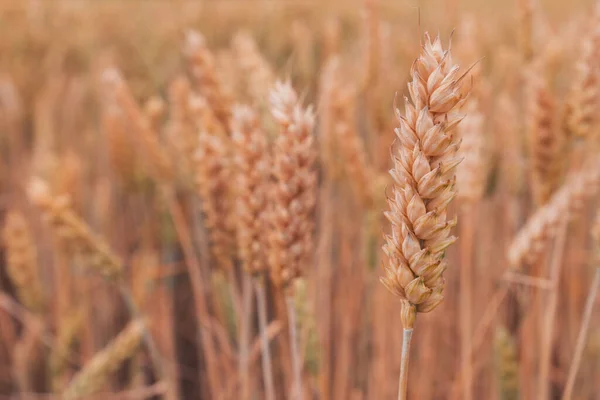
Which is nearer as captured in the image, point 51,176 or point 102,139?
point 51,176

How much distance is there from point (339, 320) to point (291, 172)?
0.84 metres

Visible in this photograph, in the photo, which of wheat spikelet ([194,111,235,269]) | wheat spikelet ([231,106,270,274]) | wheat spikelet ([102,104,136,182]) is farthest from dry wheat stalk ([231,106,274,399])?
wheat spikelet ([102,104,136,182])

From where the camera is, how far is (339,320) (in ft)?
4.65

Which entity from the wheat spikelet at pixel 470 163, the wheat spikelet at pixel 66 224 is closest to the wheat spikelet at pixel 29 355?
the wheat spikelet at pixel 66 224

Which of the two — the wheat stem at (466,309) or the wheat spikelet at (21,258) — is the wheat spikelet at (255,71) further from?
the wheat spikelet at (21,258)

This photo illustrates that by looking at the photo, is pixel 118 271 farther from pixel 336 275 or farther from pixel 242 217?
pixel 336 275

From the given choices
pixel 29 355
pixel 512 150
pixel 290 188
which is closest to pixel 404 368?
pixel 290 188

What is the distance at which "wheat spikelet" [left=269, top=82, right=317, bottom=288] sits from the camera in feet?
2.12

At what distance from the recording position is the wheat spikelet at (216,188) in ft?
2.74

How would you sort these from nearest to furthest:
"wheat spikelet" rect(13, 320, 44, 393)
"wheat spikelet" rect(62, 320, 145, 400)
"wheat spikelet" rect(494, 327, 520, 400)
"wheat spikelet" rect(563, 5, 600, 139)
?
"wheat spikelet" rect(563, 5, 600, 139) → "wheat spikelet" rect(494, 327, 520, 400) → "wheat spikelet" rect(62, 320, 145, 400) → "wheat spikelet" rect(13, 320, 44, 393)

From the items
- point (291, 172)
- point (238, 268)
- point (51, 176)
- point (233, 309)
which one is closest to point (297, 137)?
point (291, 172)

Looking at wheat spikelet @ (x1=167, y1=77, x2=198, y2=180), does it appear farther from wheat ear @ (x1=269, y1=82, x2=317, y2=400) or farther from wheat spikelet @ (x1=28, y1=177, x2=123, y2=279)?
wheat ear @ (x1=269, y1=82, x2=317, y2=400)

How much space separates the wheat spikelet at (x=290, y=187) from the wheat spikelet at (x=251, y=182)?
6 centimetres

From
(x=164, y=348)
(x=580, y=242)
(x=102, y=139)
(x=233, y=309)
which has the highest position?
(x=102, y=139)
